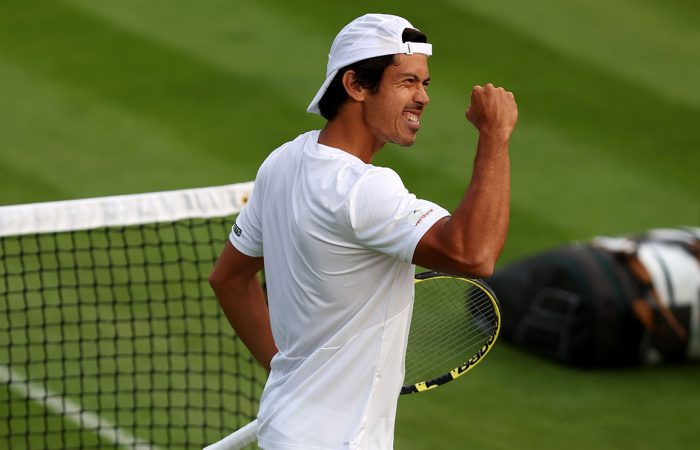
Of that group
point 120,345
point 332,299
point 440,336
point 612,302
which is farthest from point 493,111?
point 120,345

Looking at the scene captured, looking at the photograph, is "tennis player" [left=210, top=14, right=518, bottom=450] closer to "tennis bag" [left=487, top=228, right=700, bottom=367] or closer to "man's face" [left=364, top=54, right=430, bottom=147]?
"man's face" [left=364, top=54, right=430, bottom=147]

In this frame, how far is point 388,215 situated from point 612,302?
5.45 meters

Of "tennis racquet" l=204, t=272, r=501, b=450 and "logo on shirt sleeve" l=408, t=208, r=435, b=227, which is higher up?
"logo on shirt sleeve" l=408, t=208, r=435, b=227

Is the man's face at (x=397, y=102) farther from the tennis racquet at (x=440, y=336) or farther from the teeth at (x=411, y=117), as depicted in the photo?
the tennis racquet at (x=440, y=336)

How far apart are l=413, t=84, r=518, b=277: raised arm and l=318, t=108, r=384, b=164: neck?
1.59ft

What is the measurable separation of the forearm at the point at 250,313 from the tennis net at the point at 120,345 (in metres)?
2.08

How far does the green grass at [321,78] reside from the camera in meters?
12.5

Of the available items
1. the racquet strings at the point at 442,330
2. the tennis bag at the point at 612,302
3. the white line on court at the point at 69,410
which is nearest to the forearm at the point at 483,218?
the racquet strings at the point at 442,330

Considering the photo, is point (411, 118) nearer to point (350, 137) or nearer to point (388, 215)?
point (350, 137)

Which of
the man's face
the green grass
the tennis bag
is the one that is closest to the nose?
the man's face

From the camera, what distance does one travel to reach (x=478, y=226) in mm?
4535

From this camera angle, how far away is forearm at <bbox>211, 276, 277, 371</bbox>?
5.68m

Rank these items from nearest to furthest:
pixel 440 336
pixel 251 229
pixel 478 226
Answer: pixel 478 226, pixel 251 229, pixel 440 336

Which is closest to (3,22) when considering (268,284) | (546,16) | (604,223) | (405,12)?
(405,12)
